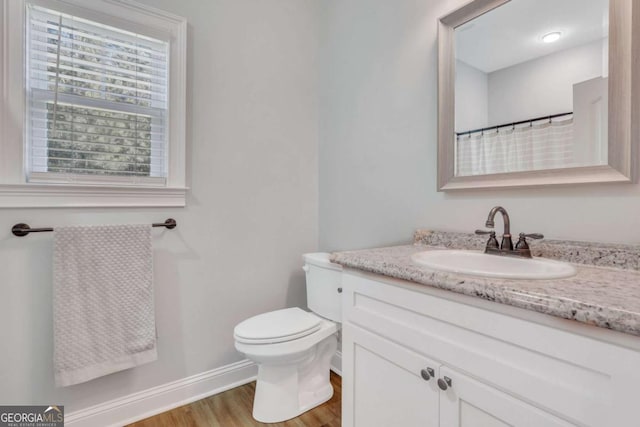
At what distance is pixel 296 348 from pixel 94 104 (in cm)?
154

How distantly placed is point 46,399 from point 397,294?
5.40 feet

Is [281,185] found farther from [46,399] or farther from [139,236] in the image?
[46,399]

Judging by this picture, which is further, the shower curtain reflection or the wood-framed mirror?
the shower curtain reflection

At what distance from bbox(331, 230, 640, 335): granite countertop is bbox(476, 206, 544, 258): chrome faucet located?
86mm

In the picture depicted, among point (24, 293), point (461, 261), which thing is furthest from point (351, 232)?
point (24, 293)

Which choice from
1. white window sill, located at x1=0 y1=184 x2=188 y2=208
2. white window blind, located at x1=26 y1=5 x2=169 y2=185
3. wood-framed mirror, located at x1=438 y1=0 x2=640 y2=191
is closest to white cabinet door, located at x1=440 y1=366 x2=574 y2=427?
wood-framed mirror, located at x1=438 y1=0 x2=640 y2=191

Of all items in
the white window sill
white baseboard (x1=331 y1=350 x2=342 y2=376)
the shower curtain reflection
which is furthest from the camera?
white baseboard (x1=331 y1=350 x2=342 y2=376)

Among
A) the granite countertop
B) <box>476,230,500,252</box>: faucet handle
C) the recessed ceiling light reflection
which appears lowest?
the granite countertop

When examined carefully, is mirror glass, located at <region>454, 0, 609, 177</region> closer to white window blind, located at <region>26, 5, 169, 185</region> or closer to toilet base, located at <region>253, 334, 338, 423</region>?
toilet base, located at <region>253, 334, 338, 423</region>

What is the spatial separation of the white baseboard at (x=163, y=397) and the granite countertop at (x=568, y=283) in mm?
1200

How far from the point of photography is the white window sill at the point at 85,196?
4.28 ft

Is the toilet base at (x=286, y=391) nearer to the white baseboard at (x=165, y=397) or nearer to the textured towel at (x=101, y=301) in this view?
the white baseboard at (x=165, y=397)

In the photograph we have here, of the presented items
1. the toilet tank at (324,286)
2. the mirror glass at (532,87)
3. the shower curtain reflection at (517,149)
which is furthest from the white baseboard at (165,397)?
the mirror glass at (532,87)

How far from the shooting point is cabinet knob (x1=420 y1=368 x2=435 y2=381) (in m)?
0.86
